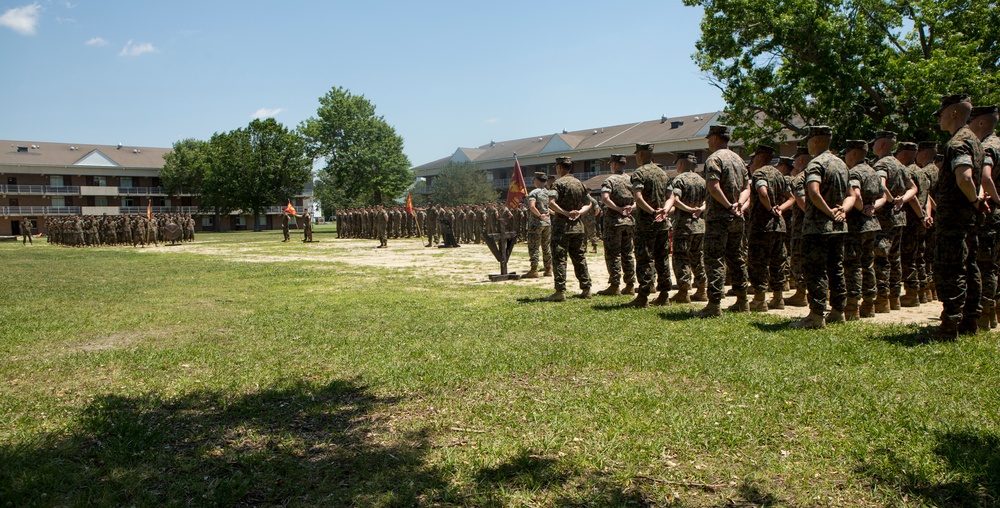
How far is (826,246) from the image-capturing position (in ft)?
21.9

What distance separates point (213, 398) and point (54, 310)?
6.54 metres

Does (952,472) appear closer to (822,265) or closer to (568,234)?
(822,265)

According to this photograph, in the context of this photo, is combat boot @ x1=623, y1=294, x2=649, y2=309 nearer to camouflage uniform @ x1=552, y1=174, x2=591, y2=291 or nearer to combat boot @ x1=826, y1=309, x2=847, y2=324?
camouflage uniform @ x1=552, y1=174, x2=591, y2=291

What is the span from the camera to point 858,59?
20609mm

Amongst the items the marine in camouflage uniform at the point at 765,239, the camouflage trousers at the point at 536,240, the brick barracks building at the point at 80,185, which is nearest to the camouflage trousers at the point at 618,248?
the marine in camouflage uniform at the point at 765,239

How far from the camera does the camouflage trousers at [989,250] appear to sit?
19.5ft

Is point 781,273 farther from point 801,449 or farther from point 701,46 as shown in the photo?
point 701,46

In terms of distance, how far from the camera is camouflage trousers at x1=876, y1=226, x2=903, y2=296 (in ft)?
25.5

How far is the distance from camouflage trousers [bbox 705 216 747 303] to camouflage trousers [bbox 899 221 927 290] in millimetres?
2250

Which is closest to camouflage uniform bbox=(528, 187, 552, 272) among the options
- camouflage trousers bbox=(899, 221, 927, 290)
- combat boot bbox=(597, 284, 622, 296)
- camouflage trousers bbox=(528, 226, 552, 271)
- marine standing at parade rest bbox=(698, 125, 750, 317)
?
camouflage trousers bbox=(528, 226, 552, 271)

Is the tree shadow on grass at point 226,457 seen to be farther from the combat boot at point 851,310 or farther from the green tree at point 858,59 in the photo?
the green tree at point 858,59

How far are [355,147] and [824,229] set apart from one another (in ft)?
210

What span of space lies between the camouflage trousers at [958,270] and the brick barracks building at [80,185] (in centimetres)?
7446

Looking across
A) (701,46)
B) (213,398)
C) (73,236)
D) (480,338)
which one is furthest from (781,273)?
(73,236)
